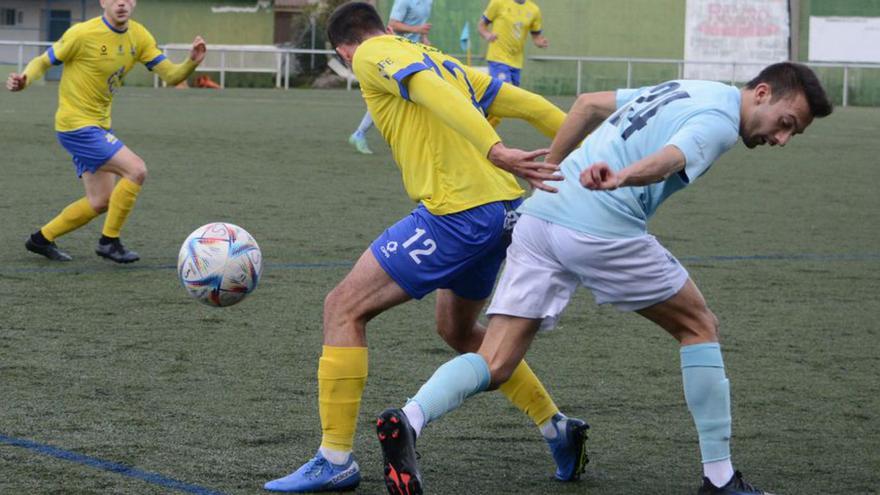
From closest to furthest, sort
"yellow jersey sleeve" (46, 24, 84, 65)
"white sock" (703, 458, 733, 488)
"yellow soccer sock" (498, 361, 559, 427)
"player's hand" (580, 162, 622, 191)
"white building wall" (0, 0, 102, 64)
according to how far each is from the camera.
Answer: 1. "player's hand" (580, 162, 622, 191)
2. "white sock" (703, 458, 733, 488)
3. "yellow soccer sock" (498, 361, 559, 427)
4. "yellow jersey sleeve" (46, 24, 84, 65)
5. "white building wall" (0, 0, 102, 64)

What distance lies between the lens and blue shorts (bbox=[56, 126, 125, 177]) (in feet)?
31.3

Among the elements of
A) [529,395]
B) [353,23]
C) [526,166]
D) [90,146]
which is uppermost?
[353,23]

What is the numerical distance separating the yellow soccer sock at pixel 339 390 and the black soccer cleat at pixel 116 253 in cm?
505

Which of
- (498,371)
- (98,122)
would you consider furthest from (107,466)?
(98,122)

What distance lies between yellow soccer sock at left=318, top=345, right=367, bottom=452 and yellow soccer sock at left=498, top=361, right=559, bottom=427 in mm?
593

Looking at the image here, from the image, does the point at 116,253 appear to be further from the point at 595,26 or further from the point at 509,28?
the point at 595,26

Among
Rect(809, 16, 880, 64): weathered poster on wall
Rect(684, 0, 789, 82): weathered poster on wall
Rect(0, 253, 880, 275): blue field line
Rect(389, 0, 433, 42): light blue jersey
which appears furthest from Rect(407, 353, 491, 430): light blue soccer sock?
Rect(809, 16, 880, 64): weathered poster on wall

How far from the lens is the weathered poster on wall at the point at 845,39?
37.8 meters

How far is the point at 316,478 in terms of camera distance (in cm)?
467

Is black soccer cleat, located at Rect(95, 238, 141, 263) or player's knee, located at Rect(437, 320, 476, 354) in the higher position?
player's knee, located at Rect(437, 320, 476, 354)

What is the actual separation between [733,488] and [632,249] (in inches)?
31.8

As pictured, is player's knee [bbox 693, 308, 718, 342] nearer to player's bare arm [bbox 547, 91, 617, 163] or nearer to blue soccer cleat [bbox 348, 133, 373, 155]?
player's bare arm [bbox 547, 91, 617, 163]

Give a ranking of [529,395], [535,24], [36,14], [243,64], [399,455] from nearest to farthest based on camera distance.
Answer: [399,455] < [529,395] < [535,24] < [243,64] < [36,14]

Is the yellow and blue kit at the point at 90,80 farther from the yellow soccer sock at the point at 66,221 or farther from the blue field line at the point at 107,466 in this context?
the blue field line at the point at 107,466
